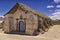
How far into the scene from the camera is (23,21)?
806 inches

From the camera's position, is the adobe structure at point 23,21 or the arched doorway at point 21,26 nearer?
the adobe structure at point 23,21

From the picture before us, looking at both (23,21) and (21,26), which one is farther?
(21,26)

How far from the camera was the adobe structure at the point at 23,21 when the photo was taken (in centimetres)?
1939

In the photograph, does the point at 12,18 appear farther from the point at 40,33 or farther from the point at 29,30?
the point at 40,33

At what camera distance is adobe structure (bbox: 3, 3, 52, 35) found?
19.4 m

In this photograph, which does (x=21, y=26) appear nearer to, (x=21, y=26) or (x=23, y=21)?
(x=21, y=26)

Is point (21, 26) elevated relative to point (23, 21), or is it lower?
lower

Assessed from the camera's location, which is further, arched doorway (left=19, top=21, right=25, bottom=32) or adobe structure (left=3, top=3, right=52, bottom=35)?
arched doorway (left=19, top=21, right=25, bottom=32)

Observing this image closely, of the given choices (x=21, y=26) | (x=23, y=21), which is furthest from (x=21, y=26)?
(x=23, y=21)

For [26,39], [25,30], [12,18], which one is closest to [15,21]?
[12,18]

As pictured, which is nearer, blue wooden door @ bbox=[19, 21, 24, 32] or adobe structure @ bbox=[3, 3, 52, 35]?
adobe structure @ bbox=[3, 3, 52, 35]

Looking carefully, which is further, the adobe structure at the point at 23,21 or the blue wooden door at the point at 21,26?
the blue wooden door at the point at 21,26

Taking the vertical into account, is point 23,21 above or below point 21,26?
above

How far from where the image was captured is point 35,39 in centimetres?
1556
